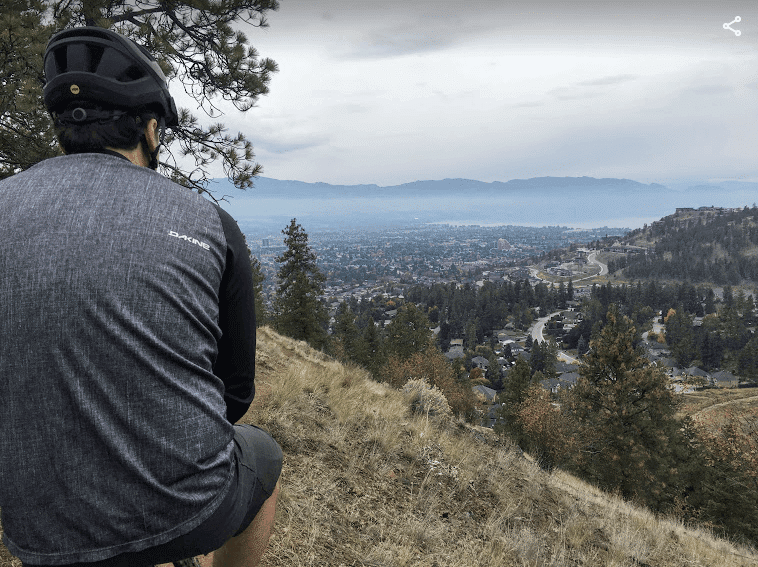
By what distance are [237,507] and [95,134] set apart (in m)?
1.16

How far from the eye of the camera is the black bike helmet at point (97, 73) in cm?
125

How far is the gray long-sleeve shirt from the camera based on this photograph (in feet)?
3.33

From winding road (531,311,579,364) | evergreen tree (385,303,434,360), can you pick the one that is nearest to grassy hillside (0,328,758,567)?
evergreen tree (385,303,434,360)

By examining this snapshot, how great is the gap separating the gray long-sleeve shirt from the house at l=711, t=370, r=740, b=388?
9538 cm

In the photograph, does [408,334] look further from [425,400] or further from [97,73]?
[97,73]

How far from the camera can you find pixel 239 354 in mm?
1411

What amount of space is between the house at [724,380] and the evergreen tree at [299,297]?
255 feet

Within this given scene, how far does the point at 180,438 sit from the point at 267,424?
3758 millimetres

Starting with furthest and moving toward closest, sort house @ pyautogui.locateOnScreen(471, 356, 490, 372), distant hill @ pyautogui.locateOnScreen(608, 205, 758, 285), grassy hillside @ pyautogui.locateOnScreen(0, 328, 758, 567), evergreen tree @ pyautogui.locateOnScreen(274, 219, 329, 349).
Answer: distant hill @ pyautogui.locateOnScreen(608, 205, 758, 285) < house @ pyautogui.locateOnScreen(471, 356, 490, 372) < evergreen tree @ pyautogui.locateOnScreen(274, 219, 329, 349) < grassy hillside @ pyautogui.locateOnScreen(0, 328, 758, 567)

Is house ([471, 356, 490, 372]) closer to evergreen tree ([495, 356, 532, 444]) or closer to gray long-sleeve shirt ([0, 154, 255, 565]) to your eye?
evergreen tree ([495, 356, 532, 444])

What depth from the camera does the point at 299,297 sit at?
28891 mm

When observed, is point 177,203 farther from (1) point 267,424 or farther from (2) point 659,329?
(2) point 659,329

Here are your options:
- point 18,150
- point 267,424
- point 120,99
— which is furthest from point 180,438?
point 18,150

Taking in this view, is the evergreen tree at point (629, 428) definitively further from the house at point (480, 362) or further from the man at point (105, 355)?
the house at point (480, 362)
